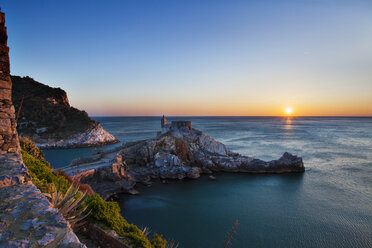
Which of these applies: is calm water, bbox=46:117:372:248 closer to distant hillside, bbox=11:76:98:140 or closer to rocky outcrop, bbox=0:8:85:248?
rocky outcrop, bbox=0:8:85:248

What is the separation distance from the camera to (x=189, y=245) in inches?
490

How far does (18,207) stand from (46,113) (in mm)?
56146

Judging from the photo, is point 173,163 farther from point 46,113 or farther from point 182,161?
point 46,113

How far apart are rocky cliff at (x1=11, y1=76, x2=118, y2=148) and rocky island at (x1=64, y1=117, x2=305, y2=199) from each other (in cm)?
2089

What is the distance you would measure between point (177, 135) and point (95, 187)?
1447 cm

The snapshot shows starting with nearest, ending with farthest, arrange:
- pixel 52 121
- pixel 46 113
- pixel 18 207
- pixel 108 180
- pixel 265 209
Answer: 1. pixel 18 207
2. pixel 265 209
3. pixel 108 180
4. pixel 52 121
5. pixel 46 113

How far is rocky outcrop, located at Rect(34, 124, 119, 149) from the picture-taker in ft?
138

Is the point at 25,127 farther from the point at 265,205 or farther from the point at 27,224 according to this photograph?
the point at 27,224

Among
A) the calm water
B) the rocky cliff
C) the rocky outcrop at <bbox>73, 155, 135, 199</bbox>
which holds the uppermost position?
the rocky cliff

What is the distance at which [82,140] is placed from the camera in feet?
147

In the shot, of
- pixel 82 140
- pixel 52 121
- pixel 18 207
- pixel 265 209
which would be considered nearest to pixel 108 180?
pixel 265 209

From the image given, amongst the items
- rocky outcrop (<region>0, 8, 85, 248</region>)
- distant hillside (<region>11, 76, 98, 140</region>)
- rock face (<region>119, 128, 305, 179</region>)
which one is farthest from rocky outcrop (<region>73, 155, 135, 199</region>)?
distant hillside (<region>11, 76, 98, 140</region>)

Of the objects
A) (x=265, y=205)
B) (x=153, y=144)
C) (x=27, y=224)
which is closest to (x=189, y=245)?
(x=265, y=205)

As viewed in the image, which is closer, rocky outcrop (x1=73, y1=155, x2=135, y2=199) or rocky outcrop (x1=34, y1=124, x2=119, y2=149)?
rocky outcrop (x1=73, y1=155, x2=135, y2=199)
